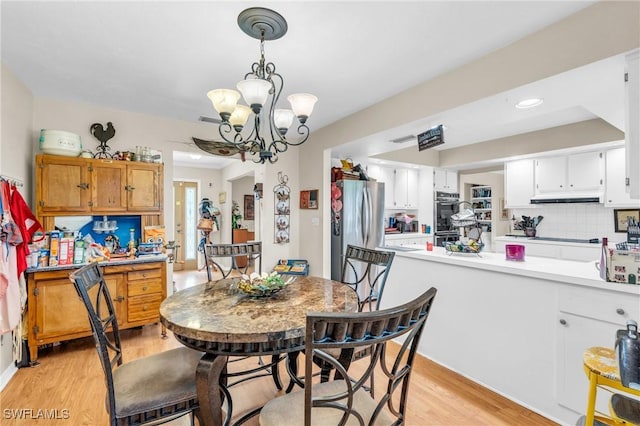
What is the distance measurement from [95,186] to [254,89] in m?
2.36

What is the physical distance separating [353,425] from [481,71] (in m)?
2.40

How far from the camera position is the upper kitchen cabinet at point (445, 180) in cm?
562

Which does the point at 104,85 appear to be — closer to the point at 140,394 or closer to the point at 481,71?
the point at 140,394

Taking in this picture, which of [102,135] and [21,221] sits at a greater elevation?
[102,135]

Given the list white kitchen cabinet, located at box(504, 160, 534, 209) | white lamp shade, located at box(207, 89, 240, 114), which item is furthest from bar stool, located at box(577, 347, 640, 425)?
white kitchen cabinet, located at box(504, 160, 534, 209)

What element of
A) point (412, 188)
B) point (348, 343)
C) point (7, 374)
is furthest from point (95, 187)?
point (412, 188)

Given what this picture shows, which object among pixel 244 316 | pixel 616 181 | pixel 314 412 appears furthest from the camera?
pixel 616 181

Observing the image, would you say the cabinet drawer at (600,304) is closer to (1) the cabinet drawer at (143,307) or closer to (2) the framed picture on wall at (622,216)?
(2) the framed picture on wall at (622,216)

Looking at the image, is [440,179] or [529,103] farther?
[440,179]

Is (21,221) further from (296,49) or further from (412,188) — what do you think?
(412,188)

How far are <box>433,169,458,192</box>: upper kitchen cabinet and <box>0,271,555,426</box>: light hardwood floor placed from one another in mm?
3650

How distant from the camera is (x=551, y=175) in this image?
4.29 m

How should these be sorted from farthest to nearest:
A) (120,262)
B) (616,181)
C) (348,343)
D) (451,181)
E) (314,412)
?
1. (451,181)
2. (616,181)
3. (120,262)
4. (314,412)
5. (348,343)

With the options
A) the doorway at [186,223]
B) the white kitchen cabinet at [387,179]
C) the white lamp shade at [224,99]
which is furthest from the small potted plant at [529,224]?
the doorway at [186,223]
